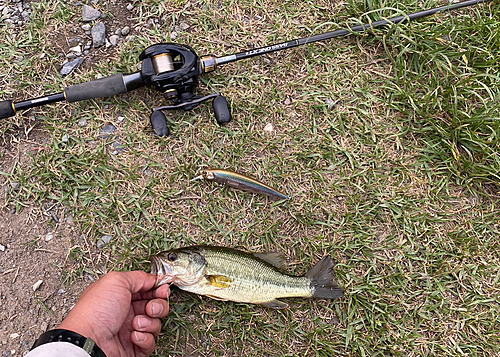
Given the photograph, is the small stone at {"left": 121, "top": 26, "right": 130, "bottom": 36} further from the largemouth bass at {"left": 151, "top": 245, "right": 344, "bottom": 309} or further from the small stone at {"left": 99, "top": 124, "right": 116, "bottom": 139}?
the largemouth bass at {"left": 151, "top": 245, "right": 344, "bottom": 309}

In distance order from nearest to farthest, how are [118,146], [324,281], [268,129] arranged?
[324,281], [118,146], [268,129]

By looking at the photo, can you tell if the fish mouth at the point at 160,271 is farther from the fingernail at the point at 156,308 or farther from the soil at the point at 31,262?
the soil at the point at 31,262

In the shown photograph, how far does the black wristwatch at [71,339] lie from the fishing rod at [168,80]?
1.93 metres

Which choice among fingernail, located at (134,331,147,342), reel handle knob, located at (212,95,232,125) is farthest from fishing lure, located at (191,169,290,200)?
fingernail, located at (134,331,147,342)

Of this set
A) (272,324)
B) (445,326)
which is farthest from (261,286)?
(445,326)

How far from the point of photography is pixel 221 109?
3615 millimetres

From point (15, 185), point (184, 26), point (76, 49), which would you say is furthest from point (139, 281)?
point (184, 26)

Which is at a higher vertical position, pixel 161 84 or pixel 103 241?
pixel 161 84

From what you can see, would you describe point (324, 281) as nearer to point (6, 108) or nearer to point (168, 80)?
point (168, 80)

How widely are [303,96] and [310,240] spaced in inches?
60.7

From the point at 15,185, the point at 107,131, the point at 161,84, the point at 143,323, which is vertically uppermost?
the point at 161,84

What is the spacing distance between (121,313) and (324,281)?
6.07 ft

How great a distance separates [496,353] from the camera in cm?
354

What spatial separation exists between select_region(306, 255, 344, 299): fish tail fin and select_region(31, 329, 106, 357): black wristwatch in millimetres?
1920
